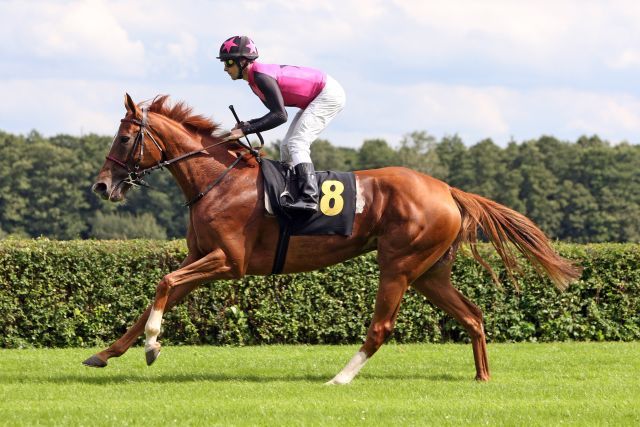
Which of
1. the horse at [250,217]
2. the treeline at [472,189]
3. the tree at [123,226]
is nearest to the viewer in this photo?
the horse at [250,217]

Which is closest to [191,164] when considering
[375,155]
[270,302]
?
[270,302]

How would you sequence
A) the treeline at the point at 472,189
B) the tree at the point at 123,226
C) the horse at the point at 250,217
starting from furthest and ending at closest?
the treeline at the point at 472,189 < the tree at the point at 123,226 < the horse at the point at 250,217

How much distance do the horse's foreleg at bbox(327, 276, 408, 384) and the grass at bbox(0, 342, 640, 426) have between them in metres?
0.22

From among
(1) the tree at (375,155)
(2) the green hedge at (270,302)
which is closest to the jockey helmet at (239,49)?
(2) the green hedge at (270,302)

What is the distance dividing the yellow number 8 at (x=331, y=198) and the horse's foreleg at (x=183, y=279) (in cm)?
97

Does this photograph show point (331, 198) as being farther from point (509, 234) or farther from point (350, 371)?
point (509, 234)

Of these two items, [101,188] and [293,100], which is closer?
[101,188]

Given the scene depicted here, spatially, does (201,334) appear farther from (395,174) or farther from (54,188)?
(54,188)

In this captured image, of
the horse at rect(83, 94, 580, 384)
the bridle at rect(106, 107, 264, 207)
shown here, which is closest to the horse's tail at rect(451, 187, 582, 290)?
the horse at rect(83, 94, 580, 384)

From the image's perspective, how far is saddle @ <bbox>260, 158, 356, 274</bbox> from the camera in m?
9.11

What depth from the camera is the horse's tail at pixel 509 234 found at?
964cm

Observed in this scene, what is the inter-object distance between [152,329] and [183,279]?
50cm

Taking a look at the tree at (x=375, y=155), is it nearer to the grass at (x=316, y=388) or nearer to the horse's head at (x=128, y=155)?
the grass at (x=316, y=388)

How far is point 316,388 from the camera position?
8.81 m
